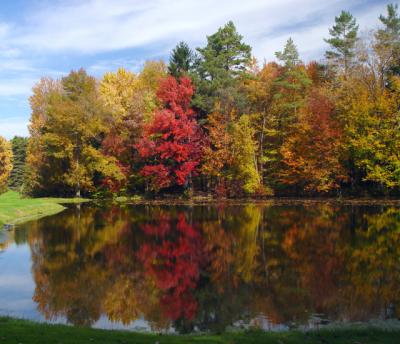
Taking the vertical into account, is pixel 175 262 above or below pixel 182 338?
below

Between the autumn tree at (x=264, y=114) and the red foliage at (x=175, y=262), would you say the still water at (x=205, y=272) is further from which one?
the autumn tree at (x=264, y=114)

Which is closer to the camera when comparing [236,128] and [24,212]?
[24,212]

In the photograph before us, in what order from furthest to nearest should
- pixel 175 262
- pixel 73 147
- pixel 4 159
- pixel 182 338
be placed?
pixel 4 159 < pixel 73 147 < pixel 175 262 < pixel 182 338

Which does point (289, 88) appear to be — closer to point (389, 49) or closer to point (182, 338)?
point (389, 49)

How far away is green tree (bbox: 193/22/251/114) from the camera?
57625mm

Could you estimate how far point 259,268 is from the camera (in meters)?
20.4

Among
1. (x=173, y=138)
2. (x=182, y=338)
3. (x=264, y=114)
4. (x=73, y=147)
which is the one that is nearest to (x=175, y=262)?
(x=182, y=338)

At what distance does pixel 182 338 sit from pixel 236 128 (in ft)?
153

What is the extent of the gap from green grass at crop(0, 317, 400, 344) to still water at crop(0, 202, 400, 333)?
202 cm

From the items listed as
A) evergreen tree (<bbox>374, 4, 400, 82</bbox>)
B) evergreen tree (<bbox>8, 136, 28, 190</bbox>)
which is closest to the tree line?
evergreen tree (<bbox>374, 4, 400, 82</bbox>)

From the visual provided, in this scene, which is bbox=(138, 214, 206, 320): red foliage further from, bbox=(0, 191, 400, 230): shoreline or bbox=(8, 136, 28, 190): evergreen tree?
bbox=(8, 136, 28, 190): evergreen tree

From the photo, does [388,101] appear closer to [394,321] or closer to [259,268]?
[259,268]

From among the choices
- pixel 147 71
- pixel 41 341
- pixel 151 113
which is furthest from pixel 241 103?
pixel 41 341

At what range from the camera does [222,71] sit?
58156 millimetres
